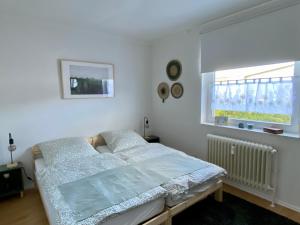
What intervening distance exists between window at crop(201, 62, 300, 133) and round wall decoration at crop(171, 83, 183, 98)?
0.45 m

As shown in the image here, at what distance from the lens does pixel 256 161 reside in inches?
92.7

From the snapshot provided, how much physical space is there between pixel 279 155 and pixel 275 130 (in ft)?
1.00

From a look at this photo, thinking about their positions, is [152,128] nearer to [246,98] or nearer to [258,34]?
[246,98]

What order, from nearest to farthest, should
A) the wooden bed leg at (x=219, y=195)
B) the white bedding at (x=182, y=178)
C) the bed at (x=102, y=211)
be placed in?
the bed at (x=102, y=211)
the white bedding at (x=182, y=178)
the wooden bed leg at (x=219, y=195)

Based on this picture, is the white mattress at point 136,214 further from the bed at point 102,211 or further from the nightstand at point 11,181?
the nightstand at point 11,181

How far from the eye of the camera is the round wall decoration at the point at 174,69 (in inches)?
131

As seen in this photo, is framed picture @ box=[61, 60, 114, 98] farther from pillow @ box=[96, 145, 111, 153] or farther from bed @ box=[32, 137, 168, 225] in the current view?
bed @ box=[32, 137, 168, 225]

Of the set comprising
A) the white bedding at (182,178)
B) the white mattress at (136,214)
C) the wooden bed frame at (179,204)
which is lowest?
the wooden bed frame at (179,204)

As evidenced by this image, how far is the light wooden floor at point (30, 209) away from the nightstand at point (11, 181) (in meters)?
0.14

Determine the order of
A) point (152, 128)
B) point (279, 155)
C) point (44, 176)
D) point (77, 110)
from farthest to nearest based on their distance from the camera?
point (152, 128)
point (77, 110)
point (279, 155)
point (44, 176)

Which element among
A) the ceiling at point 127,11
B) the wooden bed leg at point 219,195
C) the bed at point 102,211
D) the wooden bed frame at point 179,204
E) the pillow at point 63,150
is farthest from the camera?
the pillow at point 63,150

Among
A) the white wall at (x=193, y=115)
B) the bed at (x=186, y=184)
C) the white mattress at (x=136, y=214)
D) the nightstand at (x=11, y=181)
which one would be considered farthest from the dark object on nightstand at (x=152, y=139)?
the nightstand at (x=11, y=181)

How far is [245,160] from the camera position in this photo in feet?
8.06

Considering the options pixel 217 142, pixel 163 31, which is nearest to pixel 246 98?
pixel 217 142
